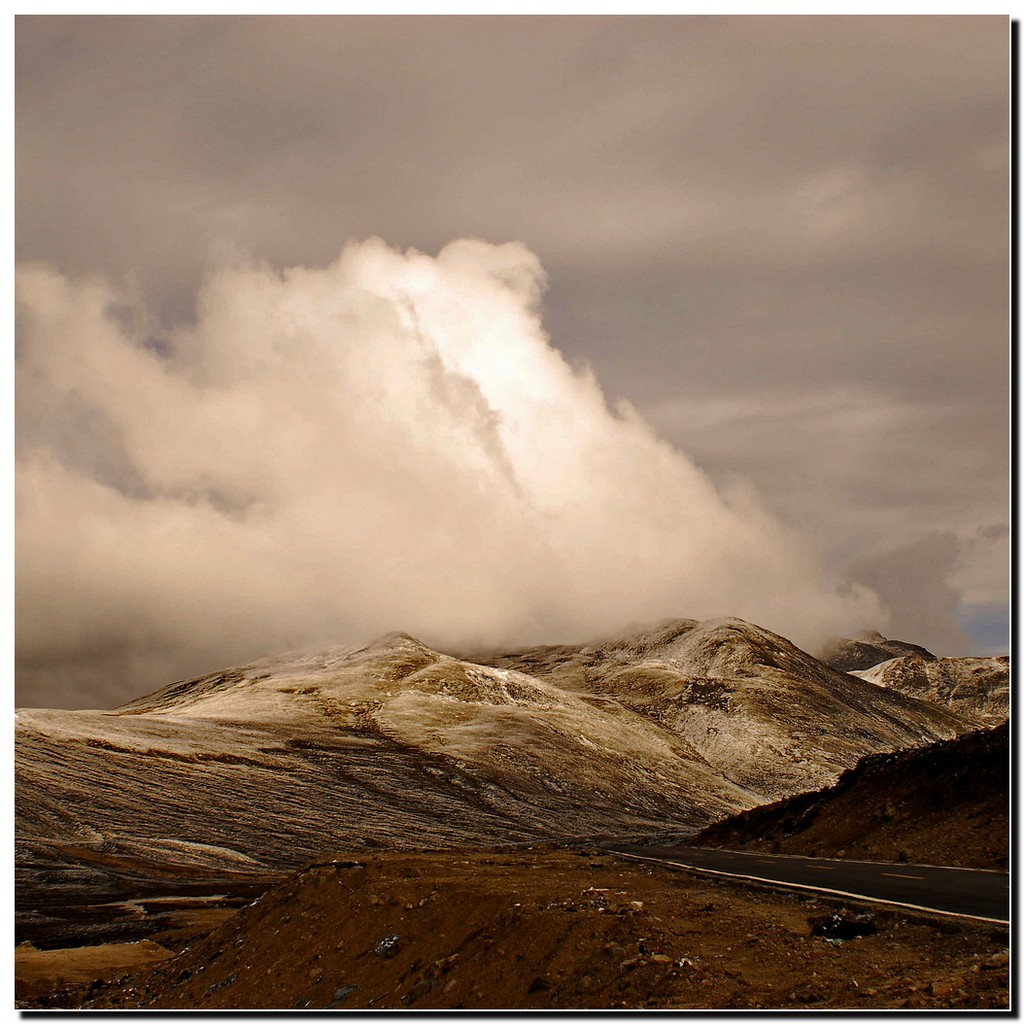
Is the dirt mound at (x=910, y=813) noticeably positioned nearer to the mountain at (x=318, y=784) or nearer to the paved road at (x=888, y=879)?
the paved road at (x=888, y=879)

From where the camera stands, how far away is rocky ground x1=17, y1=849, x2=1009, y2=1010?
13531 millimetres

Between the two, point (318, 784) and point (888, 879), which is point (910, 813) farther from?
point (318, 784)

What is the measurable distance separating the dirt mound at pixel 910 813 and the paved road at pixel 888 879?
124 inches

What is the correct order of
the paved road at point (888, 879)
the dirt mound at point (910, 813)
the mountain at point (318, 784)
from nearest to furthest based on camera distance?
the paved road at point (888, 879) < the dirt mound at point (910, 813) < the mountain at point (318, 784)

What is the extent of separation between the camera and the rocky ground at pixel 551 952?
13531mm

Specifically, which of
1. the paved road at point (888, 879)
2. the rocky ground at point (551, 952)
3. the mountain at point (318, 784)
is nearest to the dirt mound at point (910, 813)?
the paved road at point (888, 879)

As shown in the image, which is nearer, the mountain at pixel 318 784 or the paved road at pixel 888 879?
the paved road at pixel 888 879

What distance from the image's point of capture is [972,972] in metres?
13.4

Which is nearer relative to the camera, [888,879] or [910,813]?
[888,879]

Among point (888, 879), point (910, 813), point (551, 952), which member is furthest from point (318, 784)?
point (551, 952)

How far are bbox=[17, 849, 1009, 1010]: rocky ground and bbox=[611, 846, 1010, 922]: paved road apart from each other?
1.73 metres

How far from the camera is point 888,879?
86.4 feet

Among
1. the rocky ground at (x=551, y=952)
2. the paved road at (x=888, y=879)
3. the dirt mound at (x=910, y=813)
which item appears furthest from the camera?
the dirt mound at (x=910, y=813)

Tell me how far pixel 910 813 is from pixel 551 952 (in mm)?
A: 30340
